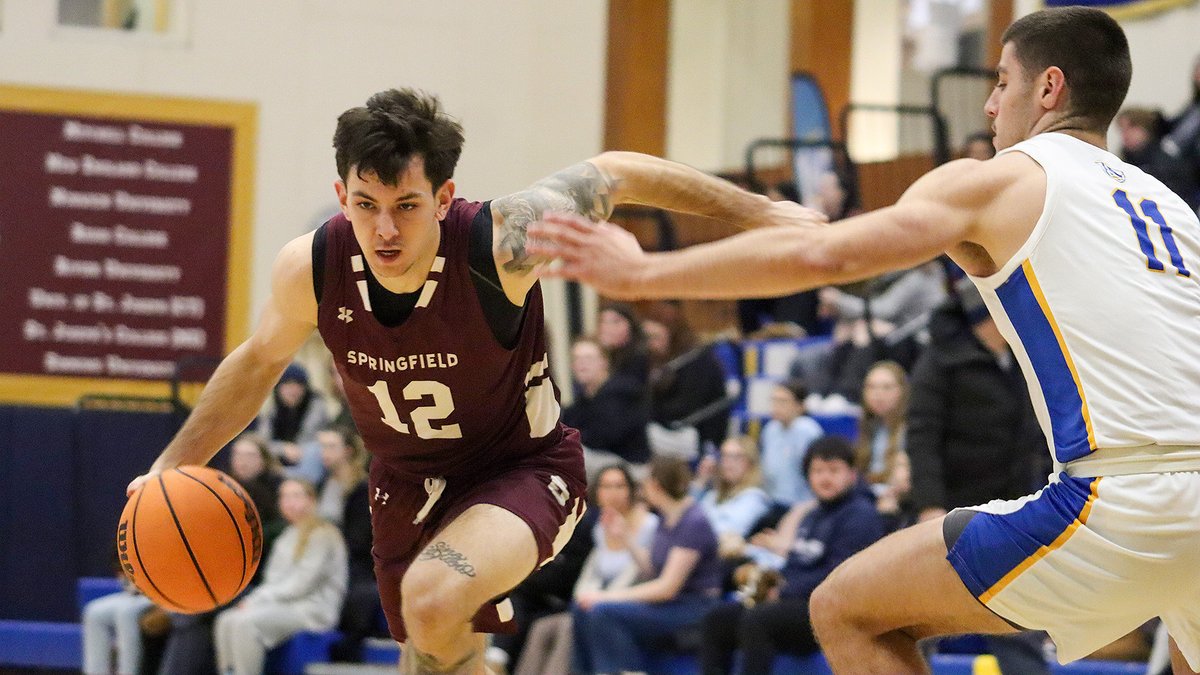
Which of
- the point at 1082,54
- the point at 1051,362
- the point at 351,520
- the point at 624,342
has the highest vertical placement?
the point at 1082,54

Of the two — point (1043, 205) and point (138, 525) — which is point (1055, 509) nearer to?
point (1043, 205)

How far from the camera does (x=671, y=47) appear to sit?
1585 centimetres

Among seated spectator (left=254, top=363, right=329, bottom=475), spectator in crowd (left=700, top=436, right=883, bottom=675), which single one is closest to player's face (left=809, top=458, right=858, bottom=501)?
spectator in crowd (left=700, top=436, right=883, bottom=675)

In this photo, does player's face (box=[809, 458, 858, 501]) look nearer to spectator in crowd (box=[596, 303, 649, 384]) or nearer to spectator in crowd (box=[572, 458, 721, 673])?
spectator in crowd (box=[572, 458, 721, 673])

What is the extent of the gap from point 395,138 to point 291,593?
5436 mm

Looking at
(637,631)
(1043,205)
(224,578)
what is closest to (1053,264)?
(1043,205)

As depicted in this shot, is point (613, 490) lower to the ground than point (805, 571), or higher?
higher

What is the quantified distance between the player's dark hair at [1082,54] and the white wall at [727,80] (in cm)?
1234

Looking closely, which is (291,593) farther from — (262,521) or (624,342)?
(624,342)

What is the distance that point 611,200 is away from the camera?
4477 millimetres

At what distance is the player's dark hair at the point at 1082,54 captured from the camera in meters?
3.70

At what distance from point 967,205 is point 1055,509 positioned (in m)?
0.71

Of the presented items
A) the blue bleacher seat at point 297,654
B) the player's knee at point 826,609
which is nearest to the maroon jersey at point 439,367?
the player's knee at point 826,609

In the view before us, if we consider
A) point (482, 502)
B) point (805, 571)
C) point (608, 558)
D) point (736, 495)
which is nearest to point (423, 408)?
point (482, 502)
